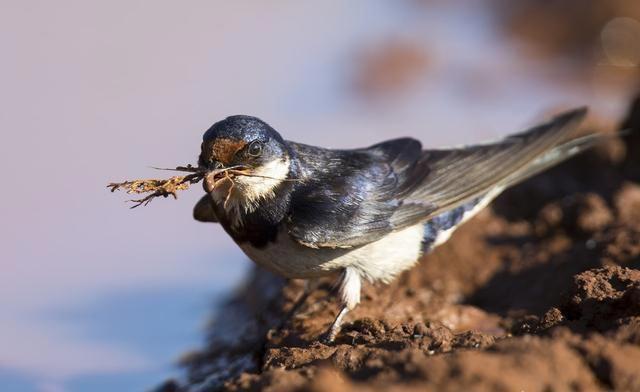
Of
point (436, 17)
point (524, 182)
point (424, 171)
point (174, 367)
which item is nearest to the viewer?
point (424, 171)

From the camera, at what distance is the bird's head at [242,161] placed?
4.45 metres

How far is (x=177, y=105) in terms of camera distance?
10.0 meters

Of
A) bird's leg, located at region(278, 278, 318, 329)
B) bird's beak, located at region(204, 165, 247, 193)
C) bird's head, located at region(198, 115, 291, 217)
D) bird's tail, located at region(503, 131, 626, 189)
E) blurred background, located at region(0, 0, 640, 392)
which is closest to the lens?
bird's beak, located at region(204, 165, 247, 193)

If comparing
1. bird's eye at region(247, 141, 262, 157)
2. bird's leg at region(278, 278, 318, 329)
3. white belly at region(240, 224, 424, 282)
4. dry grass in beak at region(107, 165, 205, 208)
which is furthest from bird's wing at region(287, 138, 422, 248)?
bird's leg at region(278, 278, 318, 329)

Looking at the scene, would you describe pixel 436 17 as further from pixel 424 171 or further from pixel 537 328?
pixel 537 328

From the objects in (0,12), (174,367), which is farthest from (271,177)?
(0,12)

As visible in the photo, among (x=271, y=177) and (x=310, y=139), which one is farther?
(x=310, y=139)

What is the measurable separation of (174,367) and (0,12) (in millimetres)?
7174

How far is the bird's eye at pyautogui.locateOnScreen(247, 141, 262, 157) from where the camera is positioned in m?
4.58

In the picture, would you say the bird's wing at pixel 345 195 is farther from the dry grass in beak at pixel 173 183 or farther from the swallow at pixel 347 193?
the dry grass in beak at pixel 173 183

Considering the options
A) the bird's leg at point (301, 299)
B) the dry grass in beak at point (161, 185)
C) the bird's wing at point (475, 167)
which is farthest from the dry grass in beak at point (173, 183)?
the bird's wing at point (475, 167)

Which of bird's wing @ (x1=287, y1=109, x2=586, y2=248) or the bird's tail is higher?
bird's wing @ (x1=287, y1=109, x2=586, y2=248)

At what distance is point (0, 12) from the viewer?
38.2 ft

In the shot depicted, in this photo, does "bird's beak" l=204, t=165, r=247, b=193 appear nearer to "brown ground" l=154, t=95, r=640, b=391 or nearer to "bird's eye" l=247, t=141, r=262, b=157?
"bird's eye" l=247, t=141, r=262, b=157
